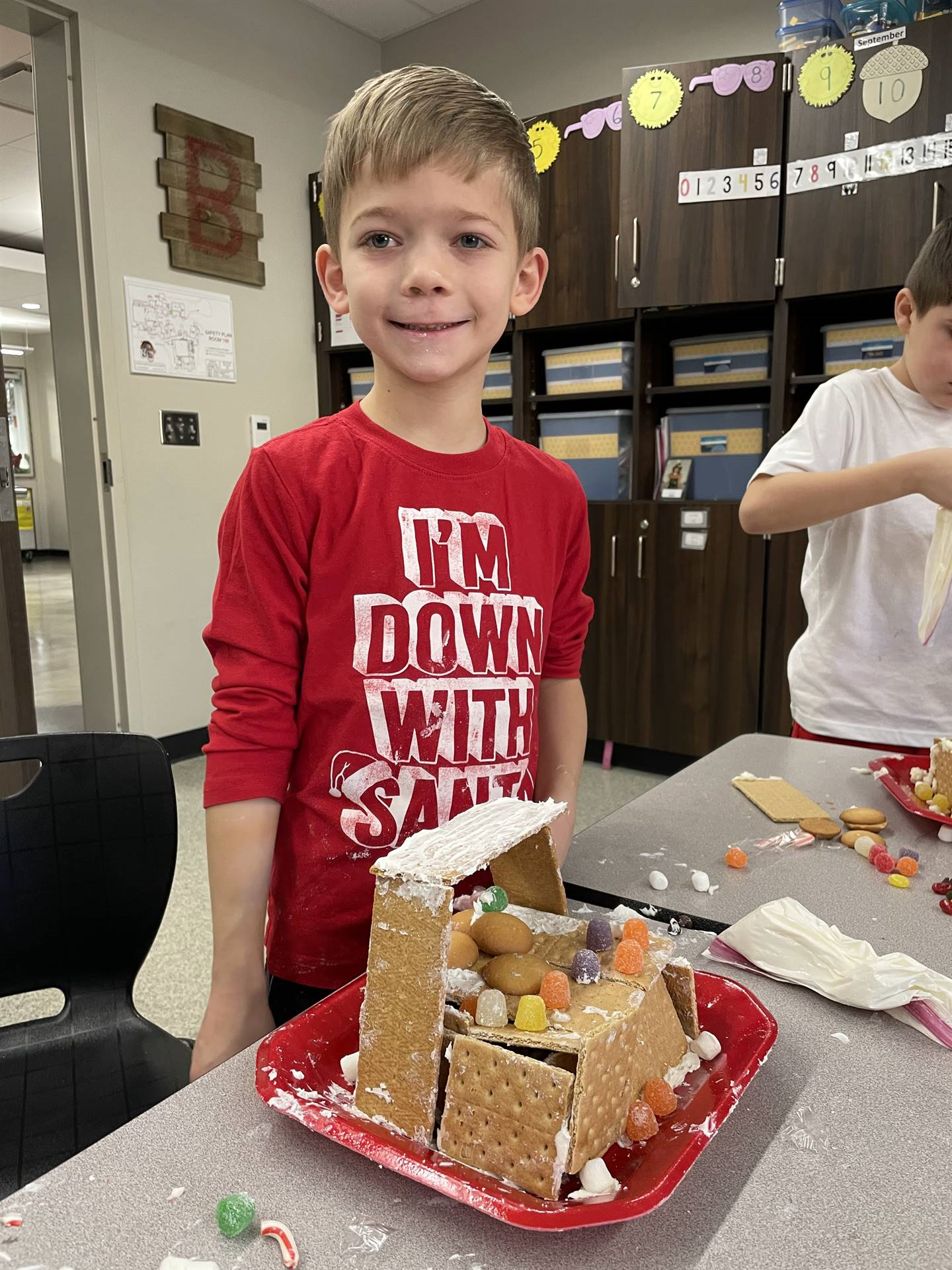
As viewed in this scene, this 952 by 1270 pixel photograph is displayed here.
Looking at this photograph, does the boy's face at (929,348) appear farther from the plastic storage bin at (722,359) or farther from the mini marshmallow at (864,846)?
the plastic storage bin at (722,359)

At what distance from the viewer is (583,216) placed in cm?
328

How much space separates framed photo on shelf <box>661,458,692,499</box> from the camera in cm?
327

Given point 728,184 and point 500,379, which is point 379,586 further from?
point 500,379

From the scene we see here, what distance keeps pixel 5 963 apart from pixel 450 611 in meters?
0.75

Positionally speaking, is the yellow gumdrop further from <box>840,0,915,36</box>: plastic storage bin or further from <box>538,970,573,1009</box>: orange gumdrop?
<box>840,0,915,36</box>: plastic storage bin

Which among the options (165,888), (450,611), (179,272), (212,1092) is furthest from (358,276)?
(179,272)

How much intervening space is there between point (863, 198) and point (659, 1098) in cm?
288

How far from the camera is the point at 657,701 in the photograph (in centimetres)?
340

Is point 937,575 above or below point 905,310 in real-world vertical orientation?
below

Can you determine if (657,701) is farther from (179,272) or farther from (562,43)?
(562,43)

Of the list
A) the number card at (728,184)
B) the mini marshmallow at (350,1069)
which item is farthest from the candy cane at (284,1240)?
the number card at (728,184)

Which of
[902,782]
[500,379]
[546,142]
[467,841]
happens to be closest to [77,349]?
[500,379]

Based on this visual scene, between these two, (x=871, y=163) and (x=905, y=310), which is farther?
(x=871, y=163)

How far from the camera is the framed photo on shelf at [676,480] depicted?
3271mm
